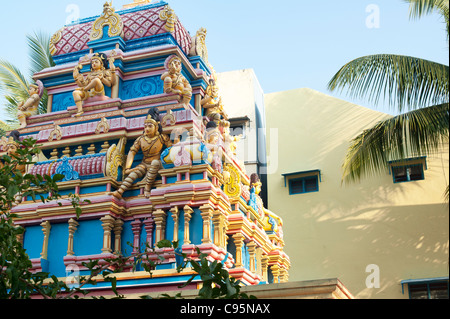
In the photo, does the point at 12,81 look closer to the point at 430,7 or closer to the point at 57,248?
the point at 57,248

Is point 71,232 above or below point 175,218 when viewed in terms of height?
below

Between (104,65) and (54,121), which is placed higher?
(104,65)

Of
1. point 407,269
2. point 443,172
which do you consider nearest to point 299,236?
point 407,269

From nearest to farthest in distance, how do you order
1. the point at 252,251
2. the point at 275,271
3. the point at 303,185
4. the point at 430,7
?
the point at 430,7 < the point at 252,251 < the point at 275,271 < the point at 303,185

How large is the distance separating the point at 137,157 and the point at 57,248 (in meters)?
2.48

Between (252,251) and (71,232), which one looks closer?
(71,232)

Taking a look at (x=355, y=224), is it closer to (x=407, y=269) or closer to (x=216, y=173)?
(x=407, y=269)

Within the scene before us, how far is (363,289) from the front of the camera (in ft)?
67.9

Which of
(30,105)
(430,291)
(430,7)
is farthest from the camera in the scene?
(430,291)

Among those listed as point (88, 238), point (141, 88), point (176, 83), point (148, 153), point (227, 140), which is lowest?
point (88, 238)

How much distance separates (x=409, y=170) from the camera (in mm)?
21344

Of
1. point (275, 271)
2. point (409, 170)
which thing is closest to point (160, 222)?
point (275, 271)

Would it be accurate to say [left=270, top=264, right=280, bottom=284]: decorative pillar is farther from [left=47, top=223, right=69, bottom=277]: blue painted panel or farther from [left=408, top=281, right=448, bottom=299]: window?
[left=47, top=223, right=69, bottom=277]: blue painted panel
